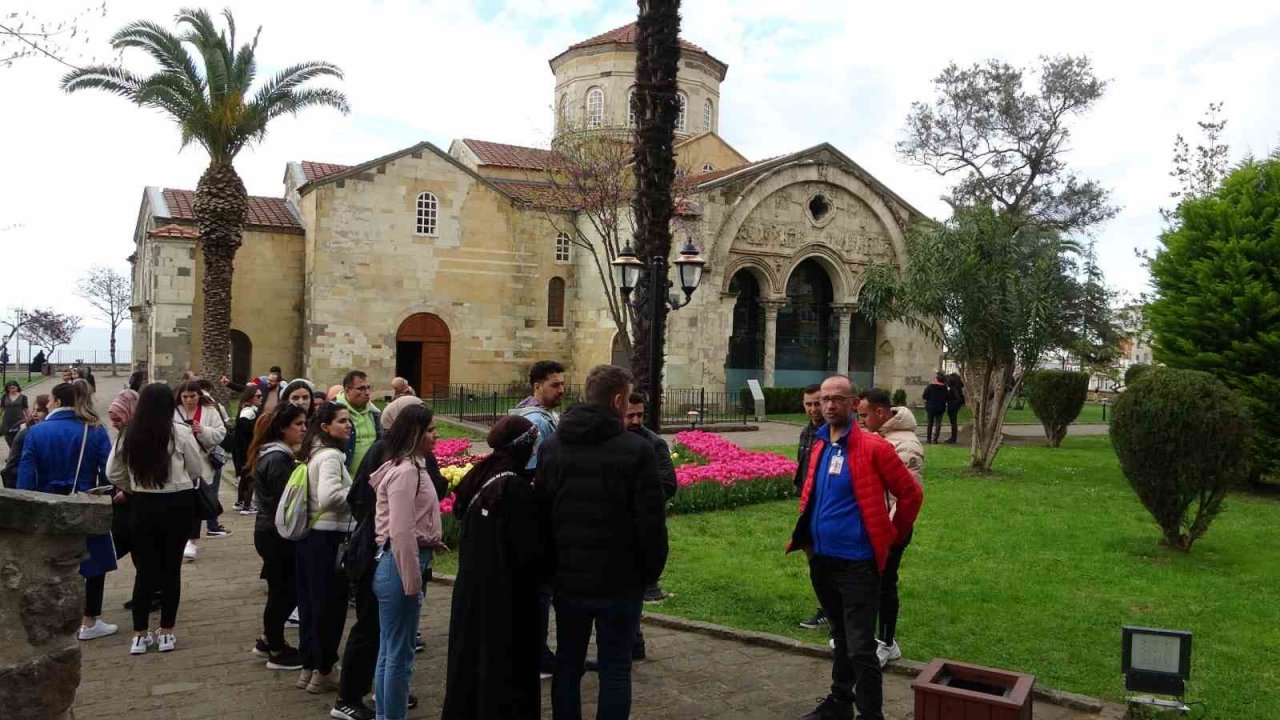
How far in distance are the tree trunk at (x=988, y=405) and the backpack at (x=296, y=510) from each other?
505 inches

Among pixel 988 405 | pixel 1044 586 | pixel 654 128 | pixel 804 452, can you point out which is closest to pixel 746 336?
pixel 988 405

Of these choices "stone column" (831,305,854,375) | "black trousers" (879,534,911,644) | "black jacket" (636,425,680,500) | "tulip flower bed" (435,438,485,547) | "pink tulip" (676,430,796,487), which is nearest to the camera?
"black trousers" (879,534,911,644)

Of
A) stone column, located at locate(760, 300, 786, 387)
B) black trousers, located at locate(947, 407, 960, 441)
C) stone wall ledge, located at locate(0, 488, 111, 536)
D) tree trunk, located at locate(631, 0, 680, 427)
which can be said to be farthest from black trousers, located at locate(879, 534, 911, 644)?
stone column, located at locate(760, 300, 786, 387)

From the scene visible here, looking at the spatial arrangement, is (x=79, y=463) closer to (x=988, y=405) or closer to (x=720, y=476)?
(x=720, y=476)

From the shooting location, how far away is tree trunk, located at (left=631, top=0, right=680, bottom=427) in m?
11.3

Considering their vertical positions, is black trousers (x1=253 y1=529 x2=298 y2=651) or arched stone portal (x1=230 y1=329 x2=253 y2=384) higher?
arched stone portal (x1=230 y1=329 x2=253 y2=384)

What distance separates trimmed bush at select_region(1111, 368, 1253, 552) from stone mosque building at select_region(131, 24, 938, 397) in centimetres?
1684

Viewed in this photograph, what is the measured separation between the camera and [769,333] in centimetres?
2825

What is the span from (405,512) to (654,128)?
8.07m

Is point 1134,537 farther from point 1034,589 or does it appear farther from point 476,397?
point 476,397

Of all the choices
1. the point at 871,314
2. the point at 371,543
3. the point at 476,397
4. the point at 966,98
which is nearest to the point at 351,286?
the point at 476,397

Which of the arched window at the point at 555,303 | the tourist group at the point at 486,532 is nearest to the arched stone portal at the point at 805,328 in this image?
the arched window at the point at 555,303

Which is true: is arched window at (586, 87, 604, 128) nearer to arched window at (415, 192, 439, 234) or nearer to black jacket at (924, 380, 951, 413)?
arched window at (415, 192, 439, 234)

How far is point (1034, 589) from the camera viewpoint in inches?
321
